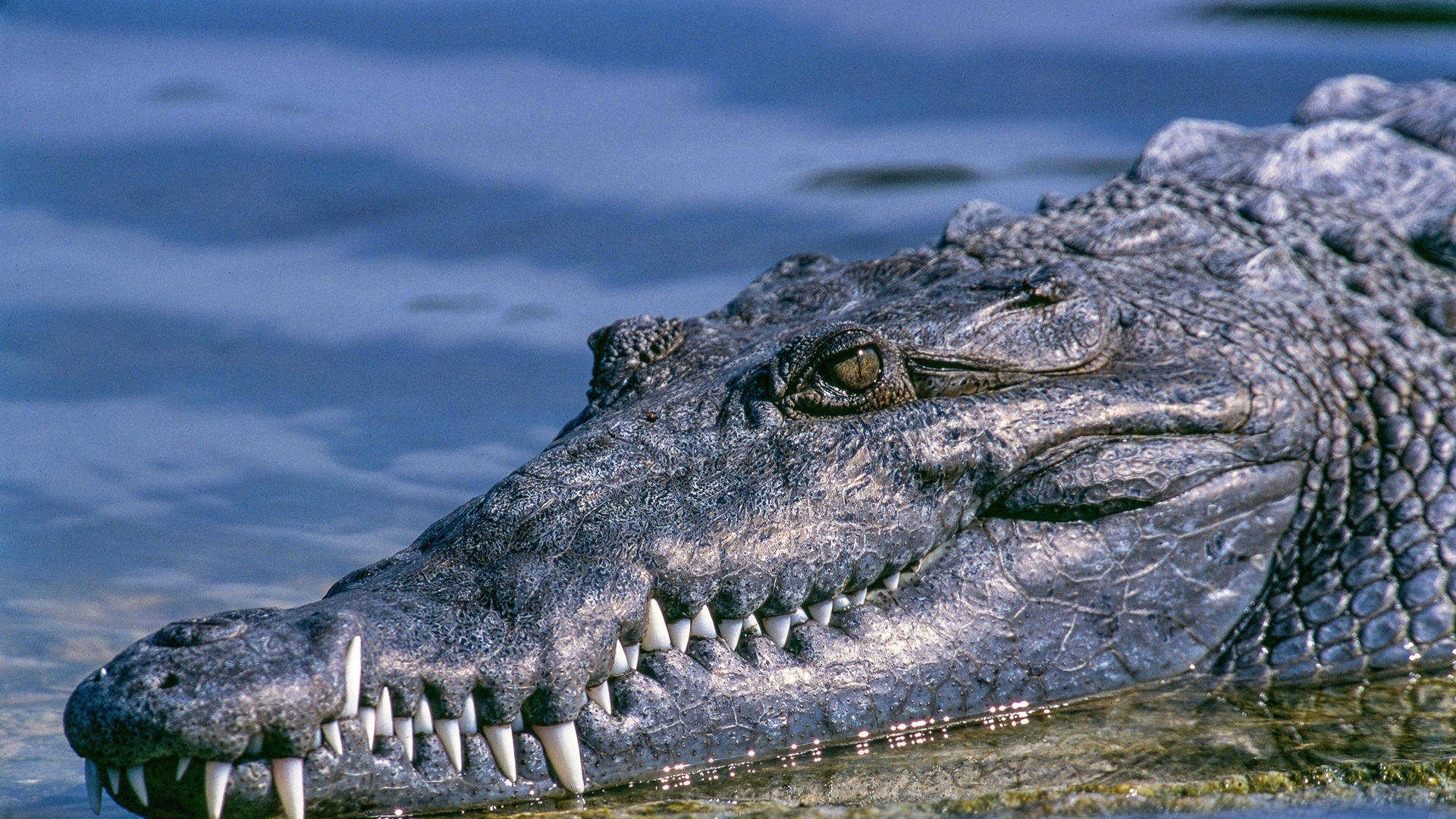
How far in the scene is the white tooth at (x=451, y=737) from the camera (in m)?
2.66

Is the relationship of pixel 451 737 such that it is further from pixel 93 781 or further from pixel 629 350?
pixel 629 350

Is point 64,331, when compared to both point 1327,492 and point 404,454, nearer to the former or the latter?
point 404,454

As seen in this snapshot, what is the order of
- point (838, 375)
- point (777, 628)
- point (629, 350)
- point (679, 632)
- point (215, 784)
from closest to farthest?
point (215, 784) → point (679, 632) → point (777, 628) → point (838, 375) → point (629, 350)

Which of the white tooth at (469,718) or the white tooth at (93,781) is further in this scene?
the white tooth at (469,718)

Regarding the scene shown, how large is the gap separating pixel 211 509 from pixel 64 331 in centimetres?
208

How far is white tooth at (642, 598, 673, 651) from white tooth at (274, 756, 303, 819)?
2.39 ft

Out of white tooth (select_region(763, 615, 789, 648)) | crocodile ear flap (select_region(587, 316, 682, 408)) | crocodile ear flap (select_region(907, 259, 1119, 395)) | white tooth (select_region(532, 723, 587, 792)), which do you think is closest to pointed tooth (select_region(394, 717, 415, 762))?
white tooth (select_region(532, 723, 587, 792))

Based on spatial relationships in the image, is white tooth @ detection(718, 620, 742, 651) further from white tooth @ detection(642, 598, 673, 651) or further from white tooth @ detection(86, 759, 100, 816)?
white tooth @ detection(86, 759, 100, 816)

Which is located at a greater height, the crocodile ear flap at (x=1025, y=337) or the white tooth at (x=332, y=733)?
the crocodile ear flap at (x=1025, y=337)

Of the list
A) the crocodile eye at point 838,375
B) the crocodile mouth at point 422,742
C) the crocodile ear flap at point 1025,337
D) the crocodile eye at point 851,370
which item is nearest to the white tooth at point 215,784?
the crocodile mouth at point 422,742

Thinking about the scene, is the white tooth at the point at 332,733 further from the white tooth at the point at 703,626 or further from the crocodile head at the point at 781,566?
the white tooth at the point at 703,626

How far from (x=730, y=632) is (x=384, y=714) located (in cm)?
76

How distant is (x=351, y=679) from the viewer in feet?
8.35

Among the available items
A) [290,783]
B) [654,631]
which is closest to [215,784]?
[290,783]
